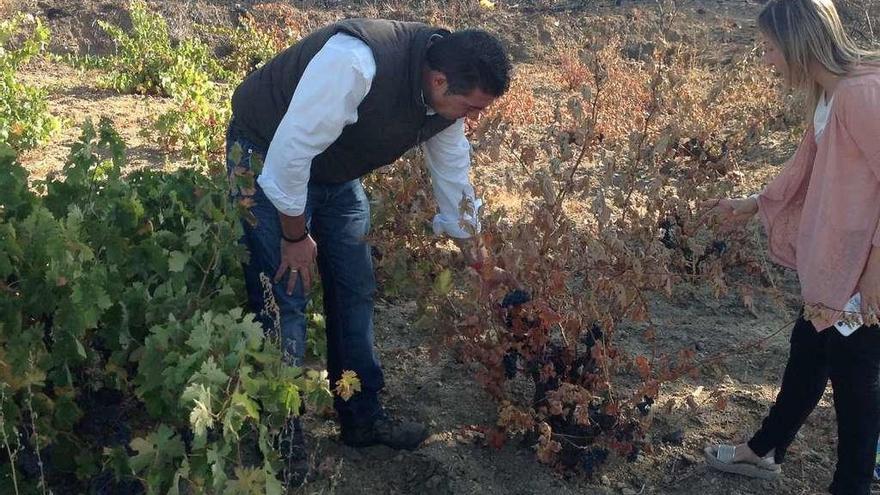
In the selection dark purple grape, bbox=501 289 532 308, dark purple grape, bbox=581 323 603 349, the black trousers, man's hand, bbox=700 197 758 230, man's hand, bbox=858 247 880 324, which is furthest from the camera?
man's hand, bbox=700 197 758 230

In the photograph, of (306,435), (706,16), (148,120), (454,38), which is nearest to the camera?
(454,38)

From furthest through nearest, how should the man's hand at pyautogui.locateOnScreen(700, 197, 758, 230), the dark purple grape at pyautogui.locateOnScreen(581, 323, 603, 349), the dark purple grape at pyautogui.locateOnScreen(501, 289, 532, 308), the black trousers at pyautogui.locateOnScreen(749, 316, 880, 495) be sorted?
the man's hand at pyautogui.locateOnScreen(700, 197, 758, 230) → the dark purple grape at pyautogui.locateOnScreen(581, 323, 603, 349) → the dark purple grape at pyautogui.locateOnScreen(501, 289, 532, 308) → the black trousers at pyautogui.locateOnScreen(749, 316, 880, 495)

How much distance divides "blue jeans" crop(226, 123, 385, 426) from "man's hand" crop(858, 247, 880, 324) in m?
1.54

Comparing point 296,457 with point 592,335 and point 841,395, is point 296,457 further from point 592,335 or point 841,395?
point 841,395

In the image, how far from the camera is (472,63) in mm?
2641

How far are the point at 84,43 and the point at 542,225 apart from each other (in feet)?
27.0

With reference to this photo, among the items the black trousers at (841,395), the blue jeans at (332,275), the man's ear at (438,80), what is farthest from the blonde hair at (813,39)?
the blue jeans at (332,275)

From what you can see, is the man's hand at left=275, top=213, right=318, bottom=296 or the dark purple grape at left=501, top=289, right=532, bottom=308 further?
the dark purple grape at left=501, top=289, right=532, bottom=308

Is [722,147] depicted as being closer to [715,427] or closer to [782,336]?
[782,336]

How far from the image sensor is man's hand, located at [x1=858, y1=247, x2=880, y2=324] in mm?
2668

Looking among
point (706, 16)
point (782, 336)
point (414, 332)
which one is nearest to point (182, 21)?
point (706, 16)

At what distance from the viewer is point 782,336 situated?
4328 mm

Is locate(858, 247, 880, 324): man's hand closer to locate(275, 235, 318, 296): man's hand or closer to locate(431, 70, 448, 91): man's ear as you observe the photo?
locate(431, 70, 448, 91): man's ear

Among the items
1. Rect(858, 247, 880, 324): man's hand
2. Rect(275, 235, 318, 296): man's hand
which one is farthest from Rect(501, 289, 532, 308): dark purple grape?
Rect(858, 247, 880, 324): man's hand
